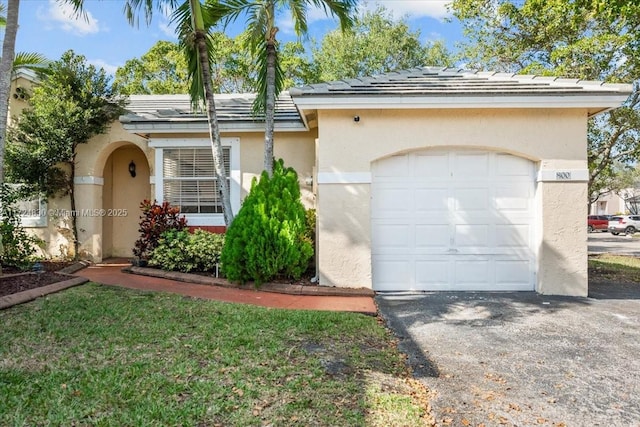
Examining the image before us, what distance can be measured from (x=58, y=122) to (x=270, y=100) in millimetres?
5293

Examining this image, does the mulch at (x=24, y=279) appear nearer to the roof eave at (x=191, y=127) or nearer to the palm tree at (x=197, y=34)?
the palm tree at (x=197, y=34)

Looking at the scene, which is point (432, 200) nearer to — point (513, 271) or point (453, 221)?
point (453, 221)

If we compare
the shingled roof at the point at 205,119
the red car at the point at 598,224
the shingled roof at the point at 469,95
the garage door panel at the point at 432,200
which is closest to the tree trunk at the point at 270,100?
the shingled roof at the point at 205,119

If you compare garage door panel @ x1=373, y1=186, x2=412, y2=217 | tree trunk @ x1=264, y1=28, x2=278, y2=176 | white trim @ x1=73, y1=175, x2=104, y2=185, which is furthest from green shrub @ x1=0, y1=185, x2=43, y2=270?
garage door panel @ x1=373, y1=186, x2=412, y2=217

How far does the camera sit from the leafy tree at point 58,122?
9.48 m

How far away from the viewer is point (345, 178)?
25.0ft

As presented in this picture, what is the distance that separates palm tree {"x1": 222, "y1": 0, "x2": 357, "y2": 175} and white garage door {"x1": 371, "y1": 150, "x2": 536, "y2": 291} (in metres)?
2.74

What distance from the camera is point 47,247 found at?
10648mm

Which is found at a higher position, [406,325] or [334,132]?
[334,132]

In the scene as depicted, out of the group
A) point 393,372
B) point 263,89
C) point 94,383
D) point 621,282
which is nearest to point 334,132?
point 263,89

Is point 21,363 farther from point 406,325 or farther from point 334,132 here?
point 334,132

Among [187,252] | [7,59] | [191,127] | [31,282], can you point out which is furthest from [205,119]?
[31,282]

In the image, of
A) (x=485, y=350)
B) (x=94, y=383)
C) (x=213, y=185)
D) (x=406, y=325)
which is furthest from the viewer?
(x=213, y=185)

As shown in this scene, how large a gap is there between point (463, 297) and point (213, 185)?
653 centimetres
